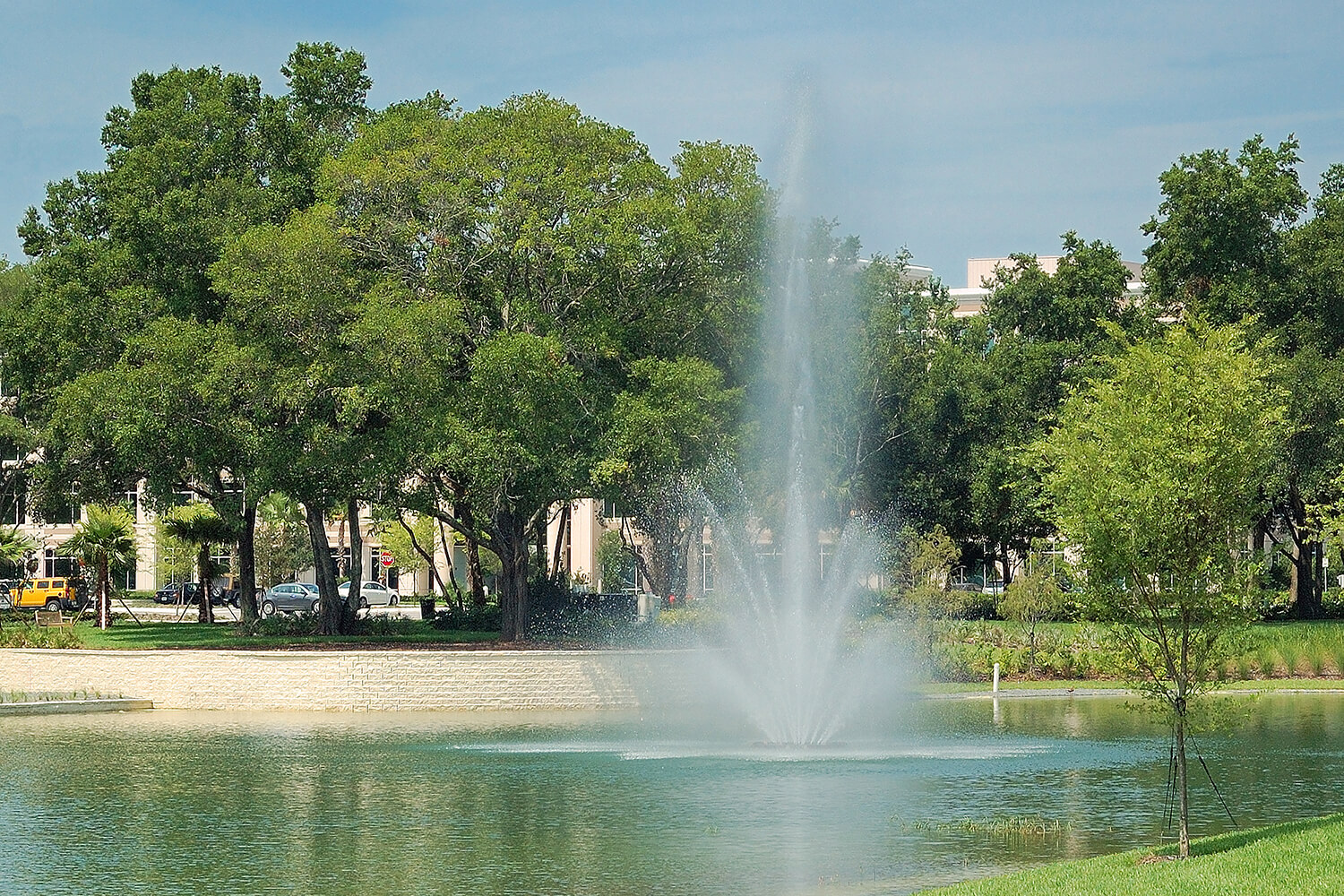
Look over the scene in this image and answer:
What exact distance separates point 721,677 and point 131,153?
20.9 metres

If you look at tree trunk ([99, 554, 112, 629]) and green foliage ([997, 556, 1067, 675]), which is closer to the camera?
green foliage ([997, 556, 1067, 675])

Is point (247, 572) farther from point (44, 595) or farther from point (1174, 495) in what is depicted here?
point (1174, 495)

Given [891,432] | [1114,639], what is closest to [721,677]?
[1114,639]

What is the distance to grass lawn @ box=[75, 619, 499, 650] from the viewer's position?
128 feet

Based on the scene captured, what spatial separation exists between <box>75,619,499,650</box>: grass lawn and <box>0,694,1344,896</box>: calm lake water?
Result: 787 cm

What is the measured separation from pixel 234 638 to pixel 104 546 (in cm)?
1074

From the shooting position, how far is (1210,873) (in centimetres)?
1311

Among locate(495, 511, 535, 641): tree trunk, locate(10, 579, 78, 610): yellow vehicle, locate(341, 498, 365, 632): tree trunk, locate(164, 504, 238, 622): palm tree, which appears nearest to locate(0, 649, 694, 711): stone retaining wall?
locate(495, 511, 535, 641): tree trunk

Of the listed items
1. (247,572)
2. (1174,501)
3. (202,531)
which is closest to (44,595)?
(202,531)

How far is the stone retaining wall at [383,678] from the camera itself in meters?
33.0

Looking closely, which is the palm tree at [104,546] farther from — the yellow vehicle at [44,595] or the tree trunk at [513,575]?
the tree trunk at [513,575]

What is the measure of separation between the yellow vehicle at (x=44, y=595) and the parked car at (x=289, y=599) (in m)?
7.40

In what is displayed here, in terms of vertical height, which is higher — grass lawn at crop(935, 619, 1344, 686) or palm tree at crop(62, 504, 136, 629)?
palm tree at crop(62, 504, 136, 629)

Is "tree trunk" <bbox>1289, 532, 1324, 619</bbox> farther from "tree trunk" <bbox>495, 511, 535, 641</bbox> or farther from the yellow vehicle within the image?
the yellow vehicle
